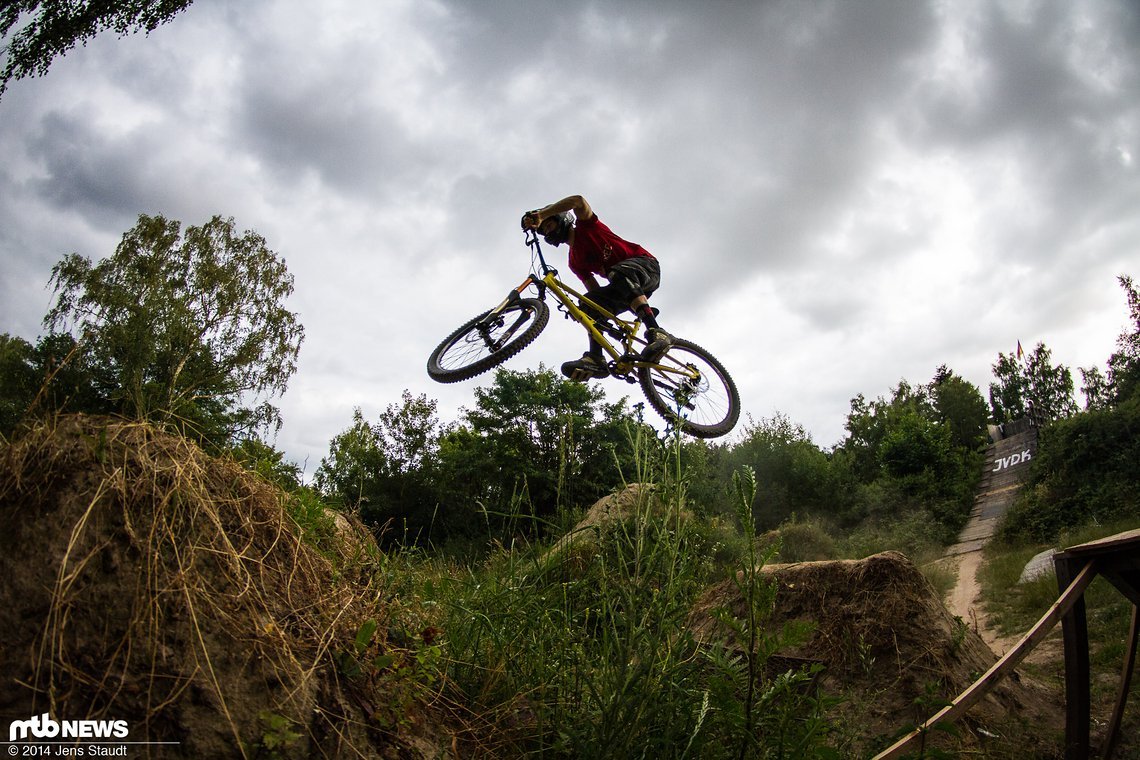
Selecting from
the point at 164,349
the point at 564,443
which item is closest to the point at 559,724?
the point at 564,443

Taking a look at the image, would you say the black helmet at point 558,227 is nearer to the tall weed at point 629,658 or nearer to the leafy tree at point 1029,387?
the tall weed at point 629,658

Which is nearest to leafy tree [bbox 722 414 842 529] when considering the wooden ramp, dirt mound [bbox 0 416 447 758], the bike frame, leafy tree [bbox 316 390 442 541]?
the wooden ramp

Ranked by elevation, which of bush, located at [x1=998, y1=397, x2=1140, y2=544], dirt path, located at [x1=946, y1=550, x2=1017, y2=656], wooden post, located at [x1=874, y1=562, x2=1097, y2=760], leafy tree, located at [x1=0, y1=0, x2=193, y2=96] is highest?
leafy tree, located at [x1=0, y1=0, x2=193, y2=96]

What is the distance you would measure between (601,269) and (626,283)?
32 cm

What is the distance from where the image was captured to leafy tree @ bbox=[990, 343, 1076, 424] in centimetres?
4294

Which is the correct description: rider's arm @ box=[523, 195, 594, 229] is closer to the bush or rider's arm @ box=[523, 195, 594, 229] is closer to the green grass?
the green grass

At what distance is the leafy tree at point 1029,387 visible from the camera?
42938 millimetres

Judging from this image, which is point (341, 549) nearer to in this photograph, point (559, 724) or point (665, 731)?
point (559, 724)

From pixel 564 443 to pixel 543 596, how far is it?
56 cm

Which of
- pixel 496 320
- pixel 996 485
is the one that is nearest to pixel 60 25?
pixel 496 320

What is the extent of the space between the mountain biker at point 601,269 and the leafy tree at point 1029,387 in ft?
143

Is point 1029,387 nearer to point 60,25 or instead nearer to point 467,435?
point 467,435

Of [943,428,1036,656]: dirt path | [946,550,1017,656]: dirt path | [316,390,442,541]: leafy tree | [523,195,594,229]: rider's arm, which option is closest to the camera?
[523,195,594,229]: rider's arm

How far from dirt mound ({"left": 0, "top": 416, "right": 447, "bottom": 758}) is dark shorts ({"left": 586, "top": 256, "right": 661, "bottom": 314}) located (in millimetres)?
4604
